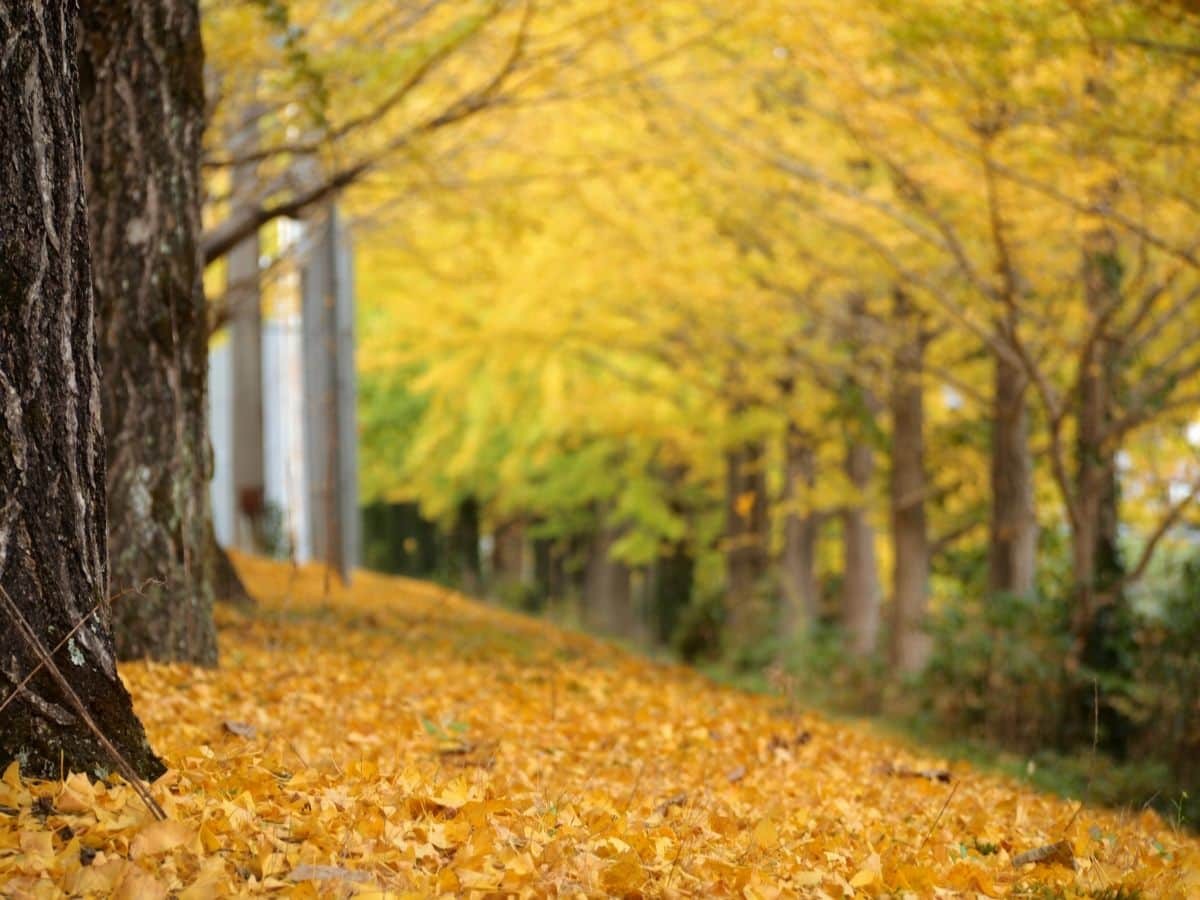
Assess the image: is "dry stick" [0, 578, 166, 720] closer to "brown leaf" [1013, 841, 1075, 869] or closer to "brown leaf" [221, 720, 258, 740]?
"brown leaf" [221, 720, 258, 740]

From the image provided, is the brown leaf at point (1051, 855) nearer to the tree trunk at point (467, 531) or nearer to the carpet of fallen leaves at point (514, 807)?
the carpet of fallen leaves at point (514, 807)

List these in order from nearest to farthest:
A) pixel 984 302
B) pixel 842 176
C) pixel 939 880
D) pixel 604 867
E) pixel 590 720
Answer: pixel 604 867, pixel 939 880, pixel 590 720, pixel 984 302, pixel 842 176

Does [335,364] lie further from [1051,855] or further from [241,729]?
[1051,855]

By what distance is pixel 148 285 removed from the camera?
6477mm

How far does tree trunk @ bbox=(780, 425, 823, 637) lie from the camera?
682 inches

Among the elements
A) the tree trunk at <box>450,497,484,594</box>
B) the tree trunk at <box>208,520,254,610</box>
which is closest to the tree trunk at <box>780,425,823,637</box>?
the tree trunk at <box>208,520,254,610</box>

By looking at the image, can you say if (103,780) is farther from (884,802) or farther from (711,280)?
(711,280)

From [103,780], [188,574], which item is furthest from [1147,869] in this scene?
[188,574]

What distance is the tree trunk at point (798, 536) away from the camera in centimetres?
1733

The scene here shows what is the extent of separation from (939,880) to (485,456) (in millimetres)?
19843

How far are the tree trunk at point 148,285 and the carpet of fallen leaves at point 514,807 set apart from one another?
17.8 inches

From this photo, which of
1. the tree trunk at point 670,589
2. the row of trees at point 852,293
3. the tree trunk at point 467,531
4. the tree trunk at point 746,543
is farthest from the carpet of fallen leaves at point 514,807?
the tree trunk at point 467,531

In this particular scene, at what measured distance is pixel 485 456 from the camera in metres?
23.4

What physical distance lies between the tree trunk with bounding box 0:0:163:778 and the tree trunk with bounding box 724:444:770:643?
14990 millimetres
